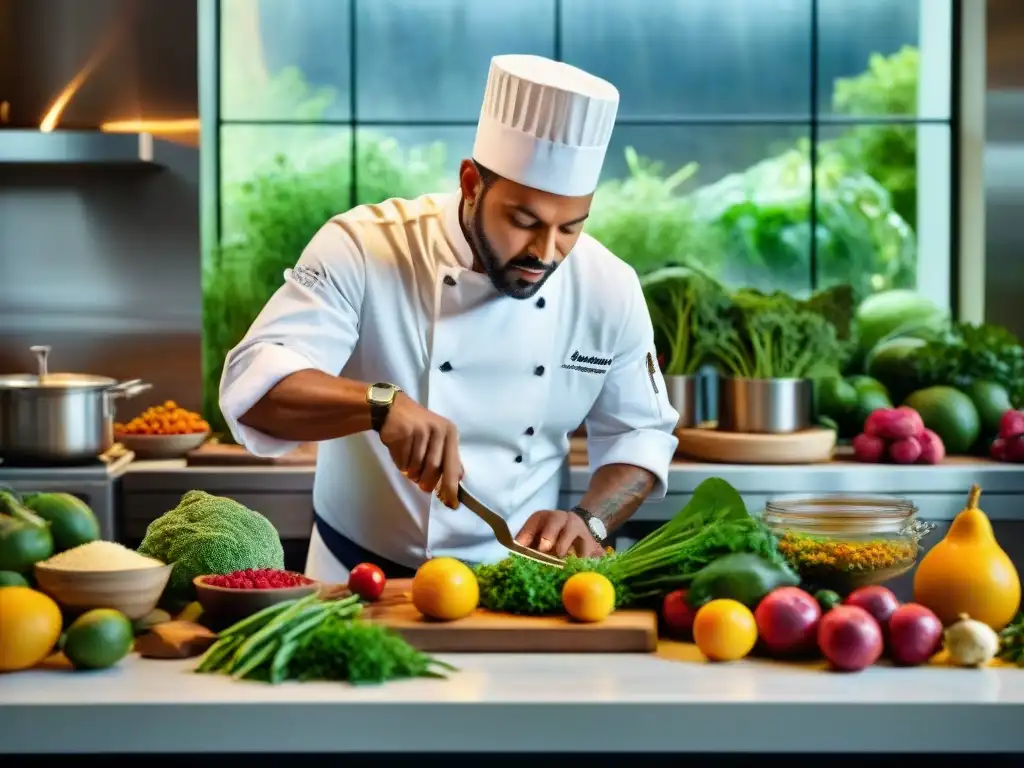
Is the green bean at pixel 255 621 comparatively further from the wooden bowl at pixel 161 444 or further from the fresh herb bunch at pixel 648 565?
the wooden bowl at pixel 161 444

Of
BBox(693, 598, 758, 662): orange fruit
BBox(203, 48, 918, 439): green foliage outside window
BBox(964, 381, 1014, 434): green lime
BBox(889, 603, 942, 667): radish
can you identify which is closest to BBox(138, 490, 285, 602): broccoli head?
BBox(693, 598, 758, 662): orange fruit

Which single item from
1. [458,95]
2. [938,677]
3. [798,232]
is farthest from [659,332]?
[938,677]

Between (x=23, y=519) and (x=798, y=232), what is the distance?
132 inches

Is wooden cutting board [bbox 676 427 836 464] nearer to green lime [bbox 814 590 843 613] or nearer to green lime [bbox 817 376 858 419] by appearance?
green lime [bbox 817 376 858 419]

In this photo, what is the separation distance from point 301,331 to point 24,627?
35.5 inches

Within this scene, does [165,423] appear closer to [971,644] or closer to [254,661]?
[254,661]

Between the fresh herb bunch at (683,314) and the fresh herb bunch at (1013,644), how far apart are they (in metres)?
2.29

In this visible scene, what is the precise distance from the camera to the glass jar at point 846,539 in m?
2.09

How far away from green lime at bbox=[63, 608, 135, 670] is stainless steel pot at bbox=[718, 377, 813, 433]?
8.40 feet

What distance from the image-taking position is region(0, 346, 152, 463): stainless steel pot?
3740 millimetres

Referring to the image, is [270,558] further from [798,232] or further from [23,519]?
[798,232]

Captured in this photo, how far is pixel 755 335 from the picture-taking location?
13.5 ft

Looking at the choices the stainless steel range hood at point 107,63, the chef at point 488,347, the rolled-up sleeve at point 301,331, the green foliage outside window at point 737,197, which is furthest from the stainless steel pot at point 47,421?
the rolled-up sleeve at point 301,331

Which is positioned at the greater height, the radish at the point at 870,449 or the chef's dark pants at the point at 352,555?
the radish at the point at 870,449
